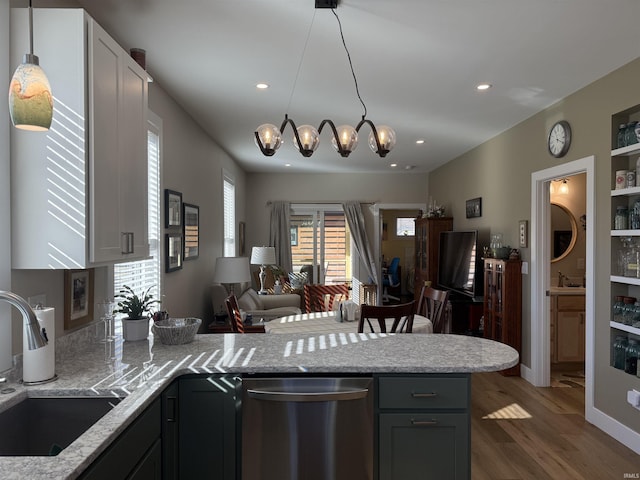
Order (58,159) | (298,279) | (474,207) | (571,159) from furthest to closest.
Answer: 1. (298,279)
2. (474,207)
3. (571,159)
4. (58,159)

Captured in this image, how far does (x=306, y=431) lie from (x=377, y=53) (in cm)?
236

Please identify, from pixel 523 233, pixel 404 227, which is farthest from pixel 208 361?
pixel 404 227

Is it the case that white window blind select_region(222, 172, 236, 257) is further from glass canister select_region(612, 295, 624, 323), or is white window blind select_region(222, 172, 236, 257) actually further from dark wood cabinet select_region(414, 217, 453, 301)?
glass canister select_region(612, 295, 624, 323)

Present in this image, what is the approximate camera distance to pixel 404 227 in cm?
1127

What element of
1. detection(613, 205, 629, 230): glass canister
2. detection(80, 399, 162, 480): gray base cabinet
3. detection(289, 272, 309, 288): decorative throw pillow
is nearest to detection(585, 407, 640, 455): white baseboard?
detection(613, 205, 629, 230): glass canister

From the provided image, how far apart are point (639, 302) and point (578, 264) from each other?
99.2 inches

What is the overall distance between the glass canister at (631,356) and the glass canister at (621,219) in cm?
80

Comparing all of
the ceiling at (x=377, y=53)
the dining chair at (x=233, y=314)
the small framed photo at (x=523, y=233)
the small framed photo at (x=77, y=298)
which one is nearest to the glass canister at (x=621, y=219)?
the ceiling at (x=377, y=53)

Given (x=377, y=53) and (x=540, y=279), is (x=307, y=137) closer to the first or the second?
(x=377, y=53)

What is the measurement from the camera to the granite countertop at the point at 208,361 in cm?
145

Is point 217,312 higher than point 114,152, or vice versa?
→ point 114,152

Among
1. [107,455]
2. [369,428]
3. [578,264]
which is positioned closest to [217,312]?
[369,428]

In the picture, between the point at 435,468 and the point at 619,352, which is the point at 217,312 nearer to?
the point at 435,468

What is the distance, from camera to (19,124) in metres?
1.31
